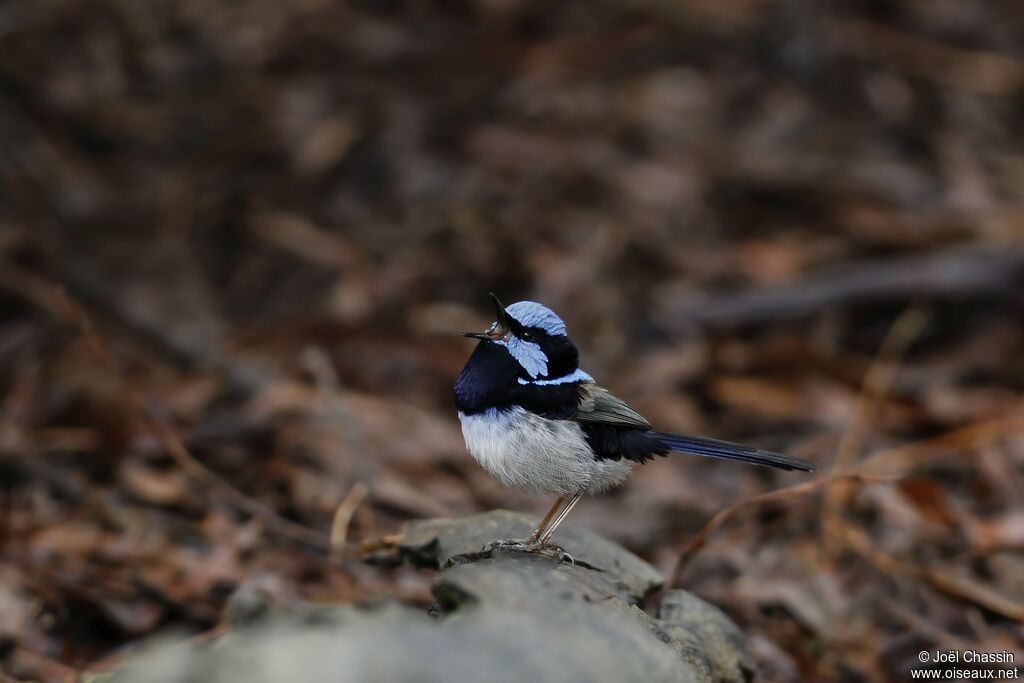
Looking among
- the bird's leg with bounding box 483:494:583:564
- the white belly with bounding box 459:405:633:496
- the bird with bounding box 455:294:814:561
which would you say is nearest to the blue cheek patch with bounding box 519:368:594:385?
the bird with bounding box 455:294:814:561

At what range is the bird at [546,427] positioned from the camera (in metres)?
3.59

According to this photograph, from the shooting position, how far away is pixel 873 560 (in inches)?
199

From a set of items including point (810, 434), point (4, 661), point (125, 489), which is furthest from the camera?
point (810, 434)

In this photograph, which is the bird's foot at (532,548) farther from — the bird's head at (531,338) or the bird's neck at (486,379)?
the bird's head at (531,338)

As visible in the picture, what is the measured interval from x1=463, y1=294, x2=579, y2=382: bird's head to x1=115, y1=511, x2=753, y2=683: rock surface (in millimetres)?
566

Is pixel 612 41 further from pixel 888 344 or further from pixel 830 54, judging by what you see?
pixel 888 344

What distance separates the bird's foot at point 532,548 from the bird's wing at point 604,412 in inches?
19.5

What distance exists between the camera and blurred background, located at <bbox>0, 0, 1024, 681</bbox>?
4.96 m

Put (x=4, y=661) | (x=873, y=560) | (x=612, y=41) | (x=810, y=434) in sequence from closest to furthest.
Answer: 1. (x=4, y=661)
2. (x=873, y=560)
3. (x=810, y=434)
4. (x=612, y=41)

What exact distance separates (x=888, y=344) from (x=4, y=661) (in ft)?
19.2

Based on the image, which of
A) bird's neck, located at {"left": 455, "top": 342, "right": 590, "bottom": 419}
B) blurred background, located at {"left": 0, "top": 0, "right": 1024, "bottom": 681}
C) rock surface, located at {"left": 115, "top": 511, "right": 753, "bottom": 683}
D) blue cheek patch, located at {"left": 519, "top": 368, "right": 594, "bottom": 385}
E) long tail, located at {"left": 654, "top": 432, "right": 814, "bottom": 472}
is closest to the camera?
rock surface, located at {"left": 115, "top": 511, "right": 753, "bottom": 683}

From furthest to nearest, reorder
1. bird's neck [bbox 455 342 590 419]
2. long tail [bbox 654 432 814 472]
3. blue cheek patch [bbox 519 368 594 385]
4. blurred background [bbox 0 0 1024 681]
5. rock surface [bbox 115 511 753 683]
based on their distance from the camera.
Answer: blurred background [bbox 0 0 1024 681] → blue cheek patch [bbox 519 368 594 385] → bird's neck [bbox 455 342 590 419] → long tail [bbox 654 432 814 472] → rock surface [bbox 115 511 753 683]

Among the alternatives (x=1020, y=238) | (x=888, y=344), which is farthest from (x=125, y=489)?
(x=1020, y=238)

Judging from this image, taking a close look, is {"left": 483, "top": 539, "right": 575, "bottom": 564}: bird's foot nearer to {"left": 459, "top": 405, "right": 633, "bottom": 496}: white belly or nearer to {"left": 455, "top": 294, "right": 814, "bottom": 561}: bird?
{"left": 455, "top": 294, "right": 814, "bottom": 561}: bird
